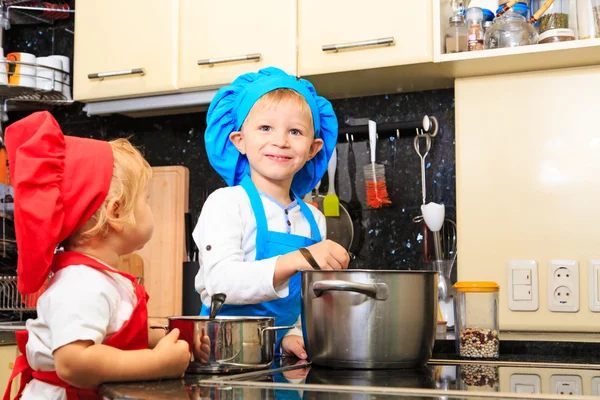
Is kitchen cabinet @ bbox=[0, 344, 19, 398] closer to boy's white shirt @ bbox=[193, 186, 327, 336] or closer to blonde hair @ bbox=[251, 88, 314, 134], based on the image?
boy's white shirt @ bbox=[193, 186, 327, 336]

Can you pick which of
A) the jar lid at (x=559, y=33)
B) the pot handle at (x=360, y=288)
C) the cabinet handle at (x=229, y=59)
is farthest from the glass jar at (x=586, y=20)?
the pot handle at (x=360, y=288)

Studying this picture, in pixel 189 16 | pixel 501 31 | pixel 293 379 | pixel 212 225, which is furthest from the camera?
pixel 189 16

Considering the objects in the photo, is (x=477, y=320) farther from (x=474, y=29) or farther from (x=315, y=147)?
(x=474, y=29)

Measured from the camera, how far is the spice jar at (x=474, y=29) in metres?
1.75

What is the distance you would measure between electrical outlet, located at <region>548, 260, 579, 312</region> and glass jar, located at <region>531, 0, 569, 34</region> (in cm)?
56

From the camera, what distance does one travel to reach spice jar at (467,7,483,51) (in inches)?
68.8

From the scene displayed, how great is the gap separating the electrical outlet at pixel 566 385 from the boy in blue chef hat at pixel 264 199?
36 centimetres

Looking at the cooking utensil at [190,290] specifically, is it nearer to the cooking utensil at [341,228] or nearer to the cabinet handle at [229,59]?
the cooking utensil at [341,228]

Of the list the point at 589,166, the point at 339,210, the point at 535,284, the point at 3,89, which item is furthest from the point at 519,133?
the point at 3,89

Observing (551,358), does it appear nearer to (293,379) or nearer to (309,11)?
(293,379)

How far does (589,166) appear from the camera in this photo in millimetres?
1759

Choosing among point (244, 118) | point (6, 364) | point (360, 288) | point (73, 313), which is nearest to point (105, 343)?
point (73, 313)

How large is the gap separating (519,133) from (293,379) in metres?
1.20

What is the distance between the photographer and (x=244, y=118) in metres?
1.42
